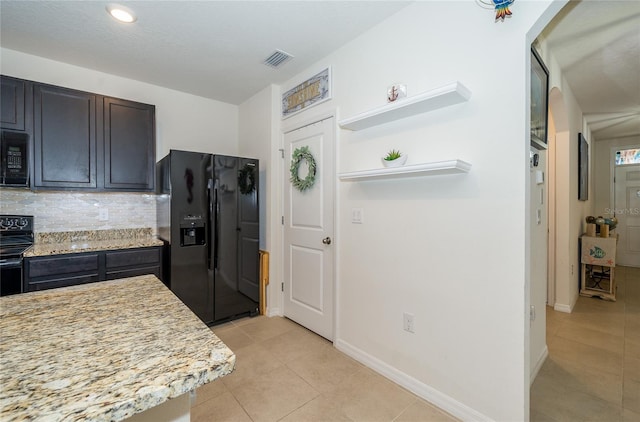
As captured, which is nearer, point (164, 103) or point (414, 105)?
point (414, 105)

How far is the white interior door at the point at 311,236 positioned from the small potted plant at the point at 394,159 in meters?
0.69

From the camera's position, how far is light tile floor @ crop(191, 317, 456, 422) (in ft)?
5.69

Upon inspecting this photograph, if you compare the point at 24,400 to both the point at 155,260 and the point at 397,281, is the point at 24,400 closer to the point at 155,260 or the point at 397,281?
the point at 397,281

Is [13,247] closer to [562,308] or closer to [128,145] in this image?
[128,145]

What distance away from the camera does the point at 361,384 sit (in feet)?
6.62

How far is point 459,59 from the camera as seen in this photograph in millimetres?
1718

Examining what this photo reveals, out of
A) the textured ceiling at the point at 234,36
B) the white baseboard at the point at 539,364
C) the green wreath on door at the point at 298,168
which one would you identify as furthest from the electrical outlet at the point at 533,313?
the green wreath on door at the point at 298,168

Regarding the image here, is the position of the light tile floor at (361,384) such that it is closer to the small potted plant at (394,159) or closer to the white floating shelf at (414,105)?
the small potted plant at (394,159)

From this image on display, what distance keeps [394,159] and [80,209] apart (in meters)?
3.12

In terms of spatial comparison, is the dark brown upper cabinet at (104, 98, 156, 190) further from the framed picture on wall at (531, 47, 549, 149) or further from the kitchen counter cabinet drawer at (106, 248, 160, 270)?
the framed picture on wall at (531, 47, 549, 149)

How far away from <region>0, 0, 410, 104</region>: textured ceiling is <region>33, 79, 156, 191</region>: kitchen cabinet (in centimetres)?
40

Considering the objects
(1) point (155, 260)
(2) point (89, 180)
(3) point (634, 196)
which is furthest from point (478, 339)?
(3) point (634, 196)

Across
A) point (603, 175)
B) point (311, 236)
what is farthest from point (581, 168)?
point (311, 236)

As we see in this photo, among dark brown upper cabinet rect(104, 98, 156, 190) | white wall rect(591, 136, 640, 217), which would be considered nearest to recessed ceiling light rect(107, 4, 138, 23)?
dark brown upper cabinet rect(104, 98, 156, 190)
